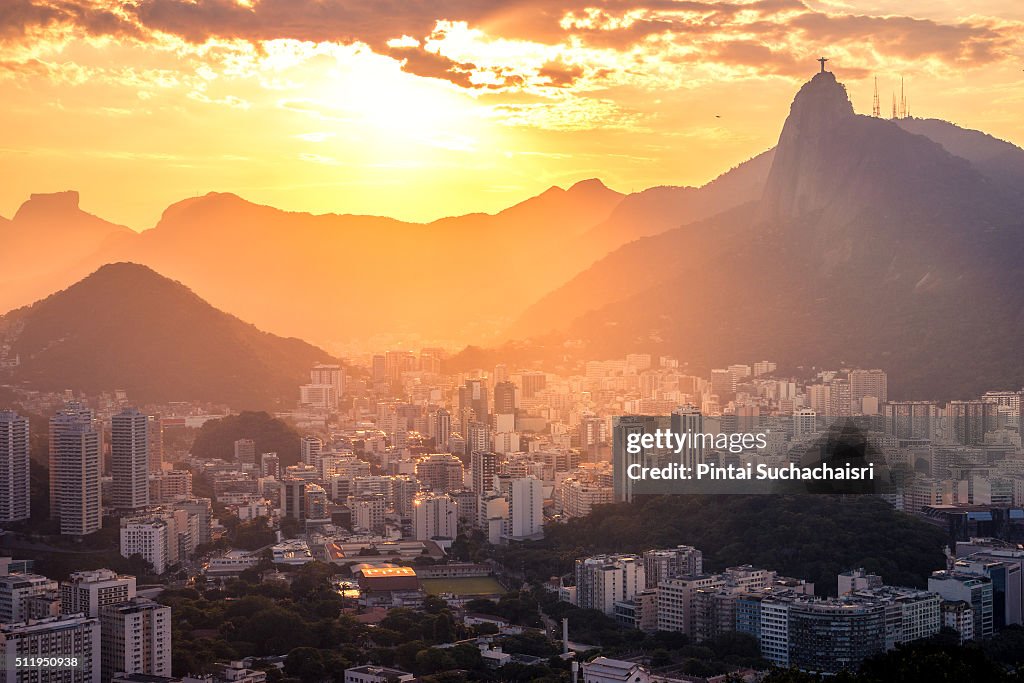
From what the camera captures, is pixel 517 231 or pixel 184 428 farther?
pixel 517 231

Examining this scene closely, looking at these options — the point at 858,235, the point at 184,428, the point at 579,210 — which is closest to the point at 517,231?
the point at 579,210

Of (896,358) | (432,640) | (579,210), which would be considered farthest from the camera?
(579,210)

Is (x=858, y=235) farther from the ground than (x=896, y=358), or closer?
farther from the ground

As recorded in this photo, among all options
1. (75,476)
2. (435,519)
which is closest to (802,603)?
(435,519)

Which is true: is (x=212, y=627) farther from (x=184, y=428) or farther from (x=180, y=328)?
(x=180, y=328)

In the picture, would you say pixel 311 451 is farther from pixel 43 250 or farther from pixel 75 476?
pixel 43 250

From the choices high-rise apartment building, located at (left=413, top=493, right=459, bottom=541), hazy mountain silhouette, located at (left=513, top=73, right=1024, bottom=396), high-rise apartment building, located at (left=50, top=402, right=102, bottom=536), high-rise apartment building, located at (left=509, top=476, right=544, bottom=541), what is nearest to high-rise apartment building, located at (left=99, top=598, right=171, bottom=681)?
high-rise apartment building, located at (left=50, top=402, right=102, bottom=536)
